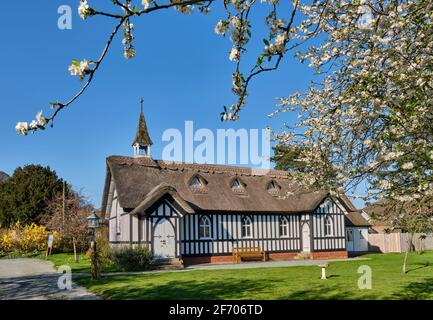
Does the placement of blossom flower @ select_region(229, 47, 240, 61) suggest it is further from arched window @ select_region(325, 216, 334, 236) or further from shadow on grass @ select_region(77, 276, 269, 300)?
arched window @ select_region(325, 216, 334, 236)

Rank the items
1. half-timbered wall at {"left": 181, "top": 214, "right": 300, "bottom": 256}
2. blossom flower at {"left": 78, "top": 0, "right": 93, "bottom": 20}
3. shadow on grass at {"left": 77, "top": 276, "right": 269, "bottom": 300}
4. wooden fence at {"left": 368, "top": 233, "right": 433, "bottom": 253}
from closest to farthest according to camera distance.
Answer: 1. blossom flower at {"left": 78, "top": 0, "right": 93, "bottom": 20}
2. shadow on grass at {"left": 77, "top": 276, "right": 269, "bottom": 300}
3. half-timbered wall at {"left": 181, "top": 214, "right": 300, "bottom": 256}
4. wooden fence at {"left": 368, "top": 233, "right": 433, "bottom": 253}

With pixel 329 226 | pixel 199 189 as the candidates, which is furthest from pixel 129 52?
pixel 329 226

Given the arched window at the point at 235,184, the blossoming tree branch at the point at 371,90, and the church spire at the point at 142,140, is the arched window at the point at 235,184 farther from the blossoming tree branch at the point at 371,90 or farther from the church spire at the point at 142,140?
the blossoming tree branch at the point at 371,90

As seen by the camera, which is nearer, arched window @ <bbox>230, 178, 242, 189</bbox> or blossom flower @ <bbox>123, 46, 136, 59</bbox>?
blossom flower @ <bbox>123, 46, 136, 59</bbox>

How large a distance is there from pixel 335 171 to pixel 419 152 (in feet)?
7.64

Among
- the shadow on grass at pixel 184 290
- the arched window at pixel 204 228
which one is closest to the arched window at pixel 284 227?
the arched window at pixel 204 228

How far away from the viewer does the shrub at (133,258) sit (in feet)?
69.4

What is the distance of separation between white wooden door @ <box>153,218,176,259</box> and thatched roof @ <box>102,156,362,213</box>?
4.46ft

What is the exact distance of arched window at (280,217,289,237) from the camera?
2923 cm

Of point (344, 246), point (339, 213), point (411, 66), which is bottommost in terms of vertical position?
point (344, 246)

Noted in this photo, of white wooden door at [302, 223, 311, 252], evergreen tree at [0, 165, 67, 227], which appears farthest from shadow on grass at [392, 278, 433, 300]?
evergreen tree at [0, 165, 67, 227]

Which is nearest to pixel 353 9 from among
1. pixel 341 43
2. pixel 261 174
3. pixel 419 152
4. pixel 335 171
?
pixel 341 43
